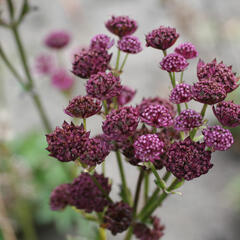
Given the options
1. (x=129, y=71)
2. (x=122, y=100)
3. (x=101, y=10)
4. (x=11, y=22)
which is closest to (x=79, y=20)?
(x=101, y=10)

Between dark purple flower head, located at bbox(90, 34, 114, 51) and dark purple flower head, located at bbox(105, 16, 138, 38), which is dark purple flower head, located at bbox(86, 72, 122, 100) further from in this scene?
dark purple flower head, located at bbox(105, 16, 138, 38)

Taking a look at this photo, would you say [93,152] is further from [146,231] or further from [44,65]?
[44,65]

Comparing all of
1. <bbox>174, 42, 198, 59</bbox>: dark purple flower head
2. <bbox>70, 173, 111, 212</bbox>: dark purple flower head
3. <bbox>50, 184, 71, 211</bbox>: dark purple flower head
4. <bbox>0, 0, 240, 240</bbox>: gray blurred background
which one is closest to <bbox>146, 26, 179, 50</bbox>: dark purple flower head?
<bbox>174, 42, 198, 59</bbox>: dark purple flower head

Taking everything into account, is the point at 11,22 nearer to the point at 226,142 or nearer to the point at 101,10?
the point at 226,142

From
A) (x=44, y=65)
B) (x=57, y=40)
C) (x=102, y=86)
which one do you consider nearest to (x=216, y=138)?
(x=102, y=86)

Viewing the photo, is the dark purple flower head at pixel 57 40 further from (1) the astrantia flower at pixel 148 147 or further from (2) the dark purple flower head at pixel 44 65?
(1) the astrantia flower at pixel 148 147

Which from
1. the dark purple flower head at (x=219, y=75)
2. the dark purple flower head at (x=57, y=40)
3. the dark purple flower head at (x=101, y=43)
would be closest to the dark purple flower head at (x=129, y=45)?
the dark purple flower head at (x=101, y=43)
